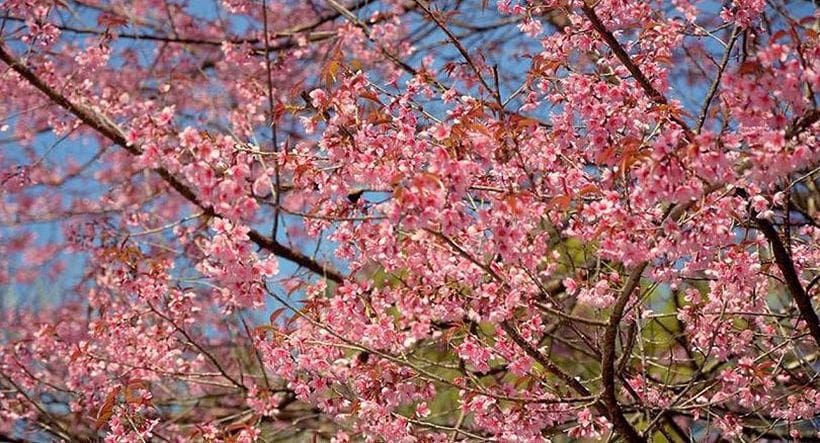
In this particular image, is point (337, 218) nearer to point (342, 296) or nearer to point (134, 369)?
point (342, 296)

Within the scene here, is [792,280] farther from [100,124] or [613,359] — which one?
[100,124]

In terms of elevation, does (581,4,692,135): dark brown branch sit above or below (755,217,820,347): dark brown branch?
above

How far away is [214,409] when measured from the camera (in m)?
6.75

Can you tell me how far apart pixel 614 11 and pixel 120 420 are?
116 inches

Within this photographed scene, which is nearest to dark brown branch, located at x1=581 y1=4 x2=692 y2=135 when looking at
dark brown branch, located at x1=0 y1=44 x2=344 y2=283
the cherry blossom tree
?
the cherry blossom tree

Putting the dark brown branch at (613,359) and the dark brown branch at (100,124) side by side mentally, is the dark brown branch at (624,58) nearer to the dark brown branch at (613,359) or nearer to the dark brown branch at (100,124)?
the dark brown branch at (613,359)

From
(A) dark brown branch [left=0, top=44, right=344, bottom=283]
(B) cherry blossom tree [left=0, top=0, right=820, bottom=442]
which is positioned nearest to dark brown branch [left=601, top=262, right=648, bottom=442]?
(B) cherry blossom tree [left=0, top=0, right=820, bottom=442]

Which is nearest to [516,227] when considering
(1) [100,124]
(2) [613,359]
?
(2) [613,359]

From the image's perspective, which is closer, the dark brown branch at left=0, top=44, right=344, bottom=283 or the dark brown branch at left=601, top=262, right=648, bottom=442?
the dark brown branch at left=601, top=262, right=648, bottom=442

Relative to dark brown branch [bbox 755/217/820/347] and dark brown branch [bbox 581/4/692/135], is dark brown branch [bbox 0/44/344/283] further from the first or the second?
dark brown branch [bbox 755/217/820/347]

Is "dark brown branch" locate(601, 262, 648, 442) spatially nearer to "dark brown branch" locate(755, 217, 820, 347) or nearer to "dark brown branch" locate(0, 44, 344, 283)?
"dark brown branch" locate(755, 217, 820, 347)

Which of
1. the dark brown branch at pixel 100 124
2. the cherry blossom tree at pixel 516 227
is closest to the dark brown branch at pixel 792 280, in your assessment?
the cherry blossom tree at pixel 516 227

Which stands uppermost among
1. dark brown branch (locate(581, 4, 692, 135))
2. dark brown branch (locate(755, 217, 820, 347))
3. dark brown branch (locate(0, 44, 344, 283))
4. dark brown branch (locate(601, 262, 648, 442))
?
dark brown branch (locate(0, 44, 344, 283))

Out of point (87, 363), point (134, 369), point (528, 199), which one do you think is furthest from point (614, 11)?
point (87, 363)
